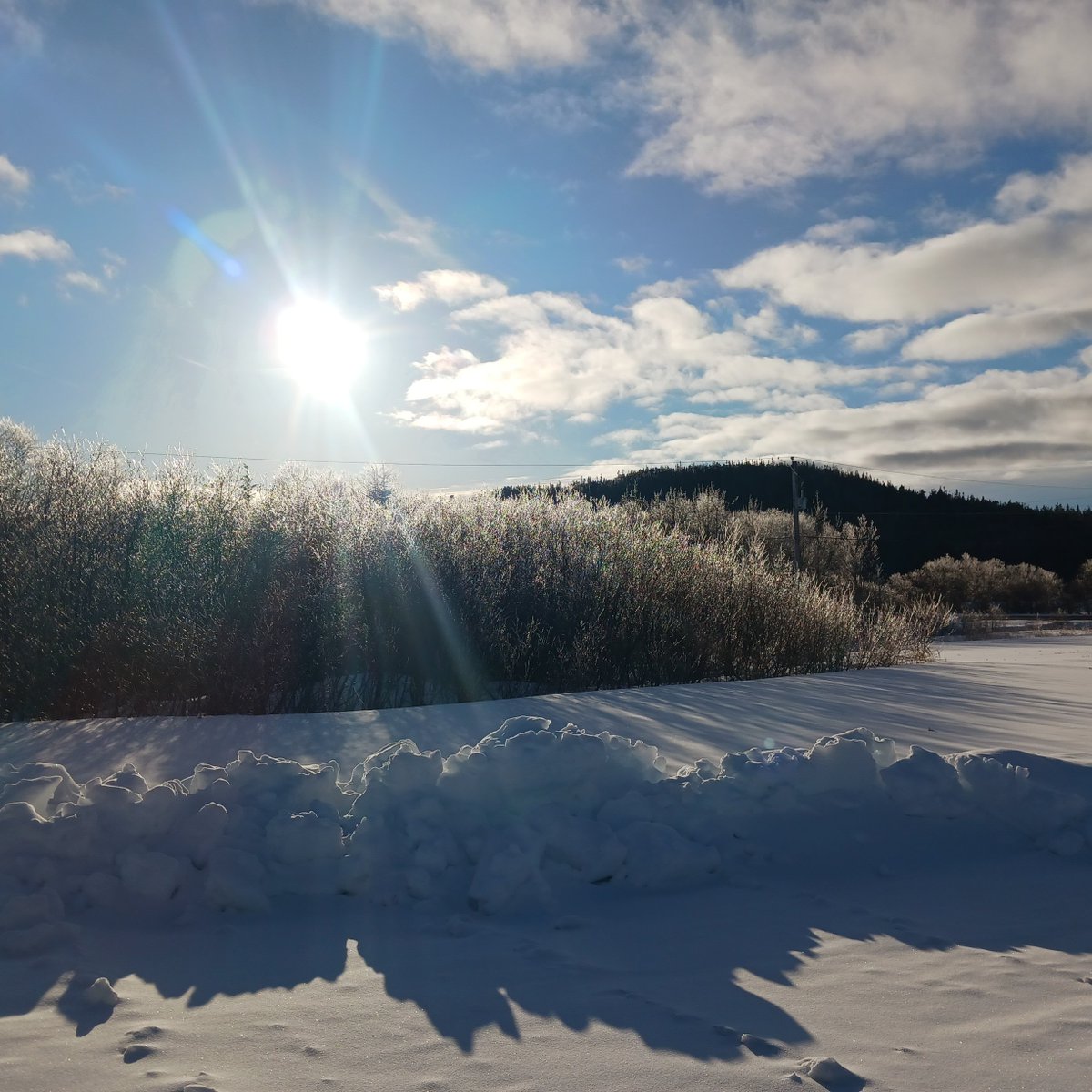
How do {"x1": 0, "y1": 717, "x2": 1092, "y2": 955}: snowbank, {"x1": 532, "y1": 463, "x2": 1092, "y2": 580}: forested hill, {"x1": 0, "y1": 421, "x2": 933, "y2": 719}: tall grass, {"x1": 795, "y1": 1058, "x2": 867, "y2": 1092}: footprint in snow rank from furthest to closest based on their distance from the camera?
1. {"x1": 532, "y1": 463, "x2": 1092, "y2": 580}: forested hill
2. {"x1": 0, "y1": 421, "x2": 933, "y2": 719}: tall grass
3. {"x1": 0, "y1": 717, "x2": 1092, "y2": 955}: snowbank
4. {"x1": 795, "y1": 1058, "x2": 867, "y2": 1092}: footprint in snow

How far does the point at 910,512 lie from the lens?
7831cm

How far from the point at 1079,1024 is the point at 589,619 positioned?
7.19 meters

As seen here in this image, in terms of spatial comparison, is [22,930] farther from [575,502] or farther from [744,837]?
[575,502]

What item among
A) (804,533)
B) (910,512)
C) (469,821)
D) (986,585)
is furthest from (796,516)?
(910,512)

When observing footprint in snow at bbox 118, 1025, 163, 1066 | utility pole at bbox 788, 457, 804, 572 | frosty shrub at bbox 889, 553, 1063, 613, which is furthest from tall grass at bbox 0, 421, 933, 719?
frosty shrub at bbox 889, 553, 1063, 613

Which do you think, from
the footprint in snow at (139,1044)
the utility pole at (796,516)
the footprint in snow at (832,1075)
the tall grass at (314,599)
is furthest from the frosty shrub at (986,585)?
the footprint in snow at (139,1044)

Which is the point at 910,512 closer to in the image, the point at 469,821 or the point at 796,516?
the point at 796,516

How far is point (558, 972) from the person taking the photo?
230 centimetres

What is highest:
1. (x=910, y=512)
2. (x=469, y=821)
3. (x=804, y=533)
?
(x=910, y=512)

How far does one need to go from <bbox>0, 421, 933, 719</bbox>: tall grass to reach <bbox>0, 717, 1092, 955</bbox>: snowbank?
3.62m

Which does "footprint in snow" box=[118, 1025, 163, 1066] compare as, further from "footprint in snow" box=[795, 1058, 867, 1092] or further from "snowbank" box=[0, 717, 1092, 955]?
"footprint in snow" box=[795, 1058, 867, 1092]

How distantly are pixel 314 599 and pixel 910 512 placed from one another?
78.9 m

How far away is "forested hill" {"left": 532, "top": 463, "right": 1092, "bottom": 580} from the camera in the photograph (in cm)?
6738

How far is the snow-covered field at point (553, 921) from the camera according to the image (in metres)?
1.88
